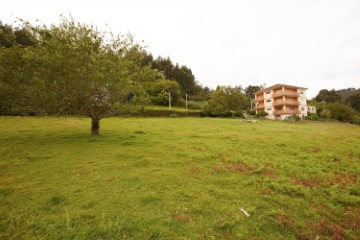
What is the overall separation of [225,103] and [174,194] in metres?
54.8

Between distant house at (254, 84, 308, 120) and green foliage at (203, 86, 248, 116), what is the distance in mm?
17796

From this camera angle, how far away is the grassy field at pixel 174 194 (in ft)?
22.6

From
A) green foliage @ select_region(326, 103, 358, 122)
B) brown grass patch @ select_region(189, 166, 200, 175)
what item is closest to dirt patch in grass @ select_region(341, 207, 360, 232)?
brown grass patch @ select_region(189, 166, 200, 175)

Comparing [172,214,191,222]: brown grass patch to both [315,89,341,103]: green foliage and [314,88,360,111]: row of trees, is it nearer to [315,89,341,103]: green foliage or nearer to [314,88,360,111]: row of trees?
[314,88,360,111]: row of trees

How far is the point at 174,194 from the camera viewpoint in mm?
9070

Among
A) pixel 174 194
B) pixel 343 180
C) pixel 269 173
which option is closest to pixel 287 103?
pixel 343 180

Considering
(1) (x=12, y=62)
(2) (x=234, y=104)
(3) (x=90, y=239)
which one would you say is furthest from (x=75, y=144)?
(2) (x=234, y=104)

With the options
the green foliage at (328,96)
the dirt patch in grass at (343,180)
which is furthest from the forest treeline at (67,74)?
the green foliage at (328,96)

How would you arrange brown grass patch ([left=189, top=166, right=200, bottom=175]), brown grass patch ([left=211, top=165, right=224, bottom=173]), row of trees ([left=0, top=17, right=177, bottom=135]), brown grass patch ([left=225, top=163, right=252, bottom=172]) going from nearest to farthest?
brown grass patch ([left=189, top=166, right=200, bottom=175]), brown grass patch ([left=211, top=165, right=224, bottom=173]), brown grass patch ([left=225, top=163, right=252, bottom=172]), row of trees ([left=0, top=17, right=177, bottom=135])

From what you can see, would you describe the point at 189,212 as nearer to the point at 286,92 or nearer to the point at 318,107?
the point at 286,92

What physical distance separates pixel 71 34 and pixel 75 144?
8.31m

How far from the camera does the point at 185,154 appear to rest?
15078mm

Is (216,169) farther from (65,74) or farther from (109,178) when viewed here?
(65,74)

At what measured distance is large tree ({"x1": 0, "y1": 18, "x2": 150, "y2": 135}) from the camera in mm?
15586
